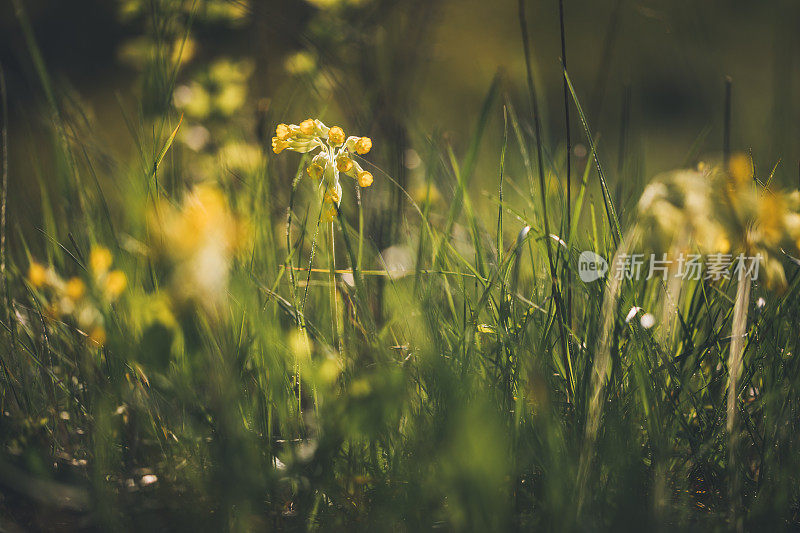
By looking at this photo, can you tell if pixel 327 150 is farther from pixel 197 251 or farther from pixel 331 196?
pixel 197 251

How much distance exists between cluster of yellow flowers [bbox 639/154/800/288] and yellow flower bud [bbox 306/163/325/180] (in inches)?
15.7

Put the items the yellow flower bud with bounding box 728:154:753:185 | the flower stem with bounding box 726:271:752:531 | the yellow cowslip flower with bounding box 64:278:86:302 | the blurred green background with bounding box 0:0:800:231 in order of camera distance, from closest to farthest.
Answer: the flower stem with bounding box 726:271:752:531 → the yellow flower bud with bounding box 728:154:753:185 → the yellow cowslip flower with bounding box 64:278:86:302 → the blurred green background with bounding box 0:0:800:231

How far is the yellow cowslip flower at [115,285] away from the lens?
772mm

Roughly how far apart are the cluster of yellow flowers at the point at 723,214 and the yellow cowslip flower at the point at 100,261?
67 centimetres

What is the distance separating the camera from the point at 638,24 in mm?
3611

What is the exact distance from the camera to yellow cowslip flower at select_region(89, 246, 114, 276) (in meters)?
0.82

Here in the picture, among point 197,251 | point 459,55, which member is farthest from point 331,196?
point 459,55

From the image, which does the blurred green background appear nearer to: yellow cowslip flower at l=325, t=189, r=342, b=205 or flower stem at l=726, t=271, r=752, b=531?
yellow cowslip flower at l=325, t=189, r=342, b=205

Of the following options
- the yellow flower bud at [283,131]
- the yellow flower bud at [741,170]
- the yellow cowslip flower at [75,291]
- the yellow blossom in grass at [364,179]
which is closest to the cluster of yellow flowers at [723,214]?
the yellow flower bud at [741,170]

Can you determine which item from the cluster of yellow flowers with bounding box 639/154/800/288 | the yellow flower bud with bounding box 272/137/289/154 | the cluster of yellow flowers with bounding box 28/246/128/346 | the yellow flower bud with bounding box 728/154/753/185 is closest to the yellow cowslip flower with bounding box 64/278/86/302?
the cluster of yellow flowers with bounding box 28/246/128/346

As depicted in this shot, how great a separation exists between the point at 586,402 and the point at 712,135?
1.95 m

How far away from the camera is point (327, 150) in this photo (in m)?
0.86

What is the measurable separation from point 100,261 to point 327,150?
0.34 metres

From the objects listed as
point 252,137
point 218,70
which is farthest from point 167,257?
point 252,137
